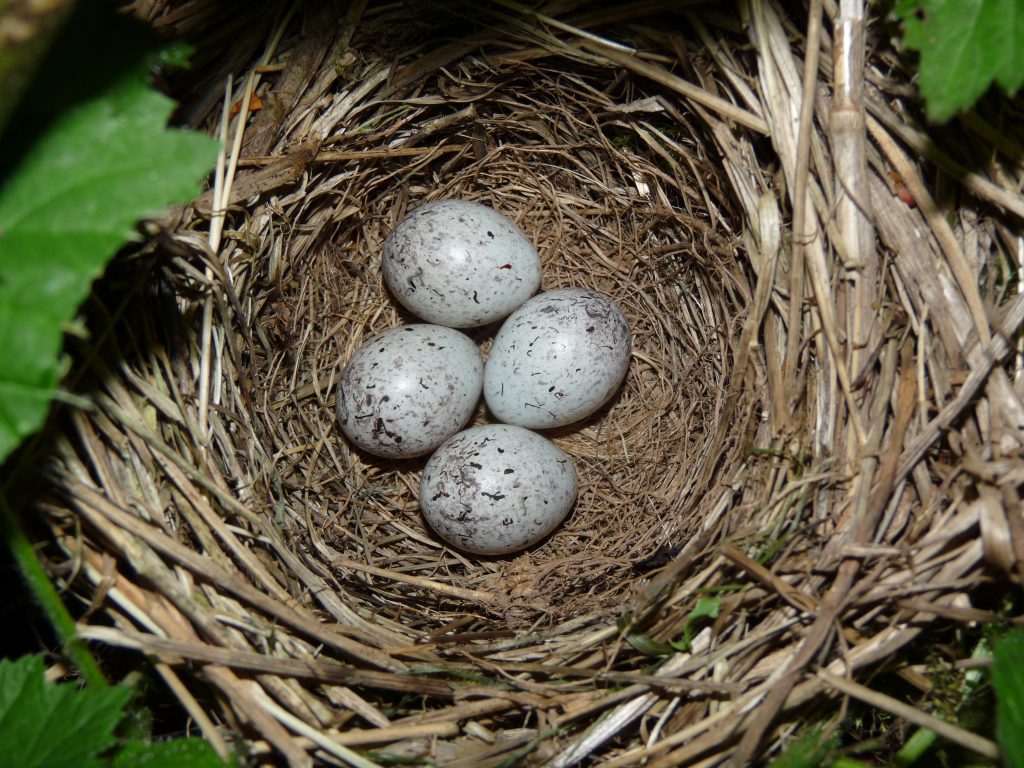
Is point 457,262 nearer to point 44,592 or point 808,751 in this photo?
point 44,592

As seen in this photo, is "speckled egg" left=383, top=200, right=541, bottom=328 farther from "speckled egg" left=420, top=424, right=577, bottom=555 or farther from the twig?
the twig

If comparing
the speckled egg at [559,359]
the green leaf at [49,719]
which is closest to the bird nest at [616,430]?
the green leaf at [49,719]

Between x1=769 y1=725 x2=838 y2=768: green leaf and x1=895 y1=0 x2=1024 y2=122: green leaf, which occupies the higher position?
x1=895 y1=0 x2=1024 y2=122: green leaf

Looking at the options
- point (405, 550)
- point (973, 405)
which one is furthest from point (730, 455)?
point (405, 550)

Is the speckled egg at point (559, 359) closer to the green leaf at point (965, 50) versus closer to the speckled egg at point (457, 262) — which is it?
the speckled egg at point (457, 262)

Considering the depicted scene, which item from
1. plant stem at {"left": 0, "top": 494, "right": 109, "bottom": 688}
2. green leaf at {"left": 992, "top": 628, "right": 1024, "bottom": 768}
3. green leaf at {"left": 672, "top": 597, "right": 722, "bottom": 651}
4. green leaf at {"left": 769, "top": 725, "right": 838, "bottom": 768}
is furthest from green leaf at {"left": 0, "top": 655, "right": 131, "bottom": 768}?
green leaf at {"left": 992, "top": 628, "right": 1024, "bottom": 768}

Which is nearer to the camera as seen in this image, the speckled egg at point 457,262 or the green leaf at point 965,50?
the green leaf at point 965,50

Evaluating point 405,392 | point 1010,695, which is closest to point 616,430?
point 405,392
